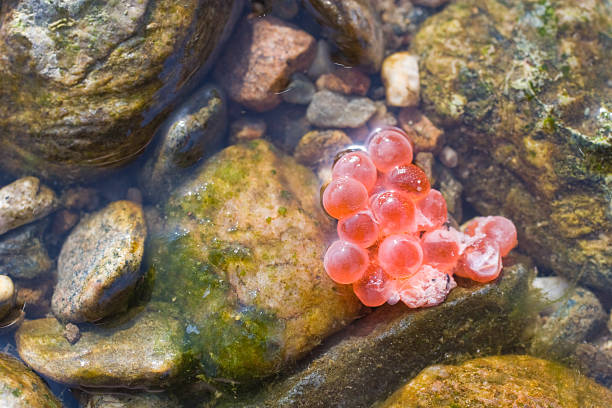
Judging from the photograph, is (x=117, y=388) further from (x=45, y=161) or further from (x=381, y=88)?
(x=381, y=88)

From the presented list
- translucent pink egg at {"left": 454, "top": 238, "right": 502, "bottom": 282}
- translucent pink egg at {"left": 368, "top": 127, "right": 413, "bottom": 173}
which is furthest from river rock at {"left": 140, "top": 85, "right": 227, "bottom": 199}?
translucent pink egg at {"left": 454, "top": 238, "right": 502, "bottom": 282}

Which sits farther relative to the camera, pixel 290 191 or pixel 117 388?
pixel 290 191

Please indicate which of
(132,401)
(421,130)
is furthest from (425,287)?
(132,401)

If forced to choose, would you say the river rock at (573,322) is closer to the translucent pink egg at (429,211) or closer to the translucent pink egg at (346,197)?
the translucent pink egg at (429,211)

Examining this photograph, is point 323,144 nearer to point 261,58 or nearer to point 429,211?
point 261,58

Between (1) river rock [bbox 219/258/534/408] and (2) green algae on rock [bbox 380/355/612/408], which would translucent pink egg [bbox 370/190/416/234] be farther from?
(2) green algae on rock [bbox 380/355/612/408]

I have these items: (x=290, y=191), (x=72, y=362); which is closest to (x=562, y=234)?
(x=290, y=191)
